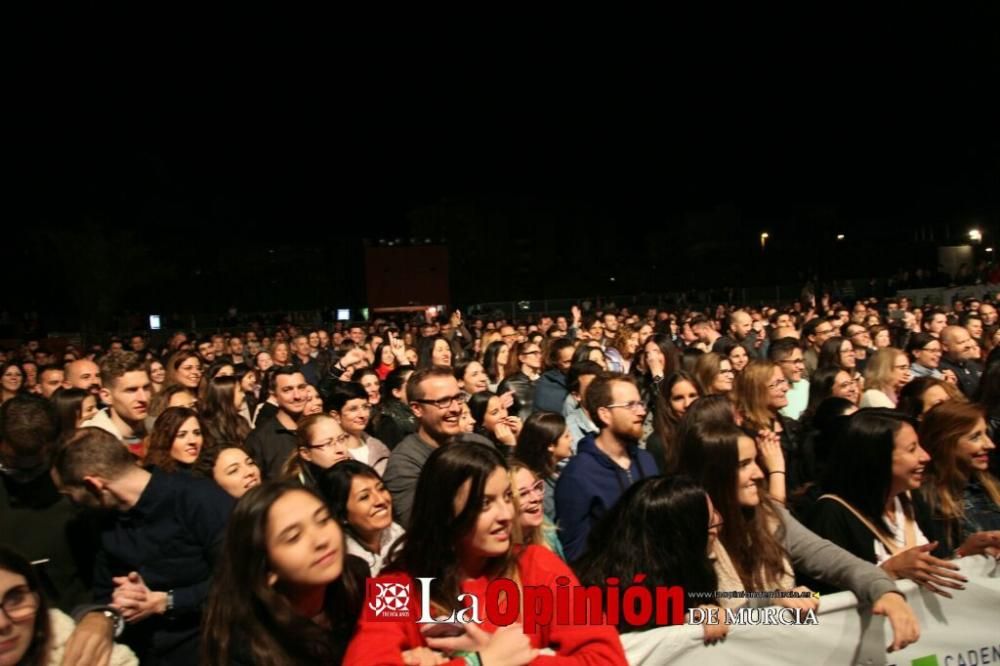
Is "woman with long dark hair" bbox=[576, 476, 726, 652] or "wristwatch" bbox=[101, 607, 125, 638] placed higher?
"woman with long dark hair" bbox=[576, 476, 726, 652]

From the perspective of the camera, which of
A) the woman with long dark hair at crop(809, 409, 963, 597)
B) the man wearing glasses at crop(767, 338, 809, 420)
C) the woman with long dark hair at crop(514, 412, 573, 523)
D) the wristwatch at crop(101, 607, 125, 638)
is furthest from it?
the man wearing glasses at crop(767, 338, 809, 420)

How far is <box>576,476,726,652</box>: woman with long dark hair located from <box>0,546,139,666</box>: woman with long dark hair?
166 centimetres

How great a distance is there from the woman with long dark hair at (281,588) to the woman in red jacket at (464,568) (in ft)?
0.37

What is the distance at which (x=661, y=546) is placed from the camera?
291cm

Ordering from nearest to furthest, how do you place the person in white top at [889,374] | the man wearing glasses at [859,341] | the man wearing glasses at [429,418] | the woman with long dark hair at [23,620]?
1. the woman with long dark hair at [23,620]
2. the man wearing glasses at [429,418]
3. the person in white top at [889,374]
4. the man wearing glasses at [859,341]

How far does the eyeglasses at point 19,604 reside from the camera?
2248mm

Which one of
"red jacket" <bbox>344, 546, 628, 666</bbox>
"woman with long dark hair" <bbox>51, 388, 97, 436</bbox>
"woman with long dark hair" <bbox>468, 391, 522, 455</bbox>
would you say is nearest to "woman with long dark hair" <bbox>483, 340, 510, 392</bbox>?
"woman with long dark hair" <bbox>468, 391, 522, 455</bbox>

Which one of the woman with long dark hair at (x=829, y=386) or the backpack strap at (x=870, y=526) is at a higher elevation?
the woman with long dark hair at (x=829, y=386)

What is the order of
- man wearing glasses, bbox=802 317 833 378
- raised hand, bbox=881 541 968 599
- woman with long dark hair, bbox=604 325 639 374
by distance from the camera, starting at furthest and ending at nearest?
woman with long dark hair, bbox=604 325 639 374
man wearing glasses, bbox=802 317 833 378
raised hand, bbox=881 541 968 599

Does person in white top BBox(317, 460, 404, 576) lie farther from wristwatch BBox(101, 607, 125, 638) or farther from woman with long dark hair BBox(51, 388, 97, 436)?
woman with long dark hair BBox(51, 388, 97, 436)

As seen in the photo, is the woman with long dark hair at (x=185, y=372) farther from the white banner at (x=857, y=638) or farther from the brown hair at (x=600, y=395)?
the white banner at (x=857, y=638)

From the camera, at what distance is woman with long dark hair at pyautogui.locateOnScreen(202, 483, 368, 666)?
97.1 inches

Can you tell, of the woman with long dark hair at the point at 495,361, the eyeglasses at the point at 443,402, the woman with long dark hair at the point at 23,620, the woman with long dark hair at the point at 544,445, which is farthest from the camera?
the woman with long dark hair at the point at 495,361

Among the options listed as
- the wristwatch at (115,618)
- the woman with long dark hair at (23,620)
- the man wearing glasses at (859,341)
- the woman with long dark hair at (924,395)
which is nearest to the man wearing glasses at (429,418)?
the wristwatch at (115,618)
